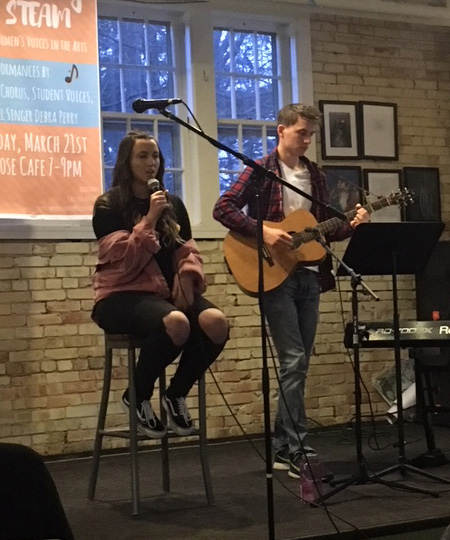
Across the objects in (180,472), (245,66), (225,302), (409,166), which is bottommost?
(180,472)

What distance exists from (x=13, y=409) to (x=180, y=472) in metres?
1.16

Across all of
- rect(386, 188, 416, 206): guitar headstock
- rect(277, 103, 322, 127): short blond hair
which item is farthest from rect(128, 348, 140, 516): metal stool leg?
rect(277, 103, 322, 127): short blond hair

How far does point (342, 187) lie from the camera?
591cm

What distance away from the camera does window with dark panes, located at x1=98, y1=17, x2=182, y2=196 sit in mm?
5473

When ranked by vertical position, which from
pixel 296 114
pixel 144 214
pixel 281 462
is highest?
pixel 296 114

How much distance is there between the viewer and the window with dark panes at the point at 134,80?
547cm

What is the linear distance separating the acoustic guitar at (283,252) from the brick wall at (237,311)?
2.37 ft

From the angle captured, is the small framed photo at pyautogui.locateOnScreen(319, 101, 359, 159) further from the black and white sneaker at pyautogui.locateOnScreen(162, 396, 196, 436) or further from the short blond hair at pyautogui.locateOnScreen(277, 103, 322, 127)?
the black and white sneaker at pyautogui.locateOnScreen(162, 396, 196, 436)

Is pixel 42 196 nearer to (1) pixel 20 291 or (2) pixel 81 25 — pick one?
(1) pixel 20 291

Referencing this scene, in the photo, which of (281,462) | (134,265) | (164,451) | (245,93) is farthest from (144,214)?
(245,93)

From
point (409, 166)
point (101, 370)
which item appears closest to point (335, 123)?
point (409, 166)

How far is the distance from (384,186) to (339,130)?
52cm

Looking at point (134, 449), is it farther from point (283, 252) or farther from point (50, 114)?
point (50, 114)

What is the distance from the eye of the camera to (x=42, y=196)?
5039 millimetres
